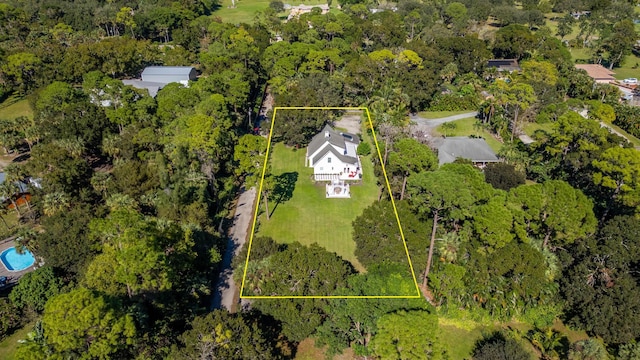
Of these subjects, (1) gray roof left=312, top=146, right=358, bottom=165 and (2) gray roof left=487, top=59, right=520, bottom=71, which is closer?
(1) gray roof left=312, top=146, right=358, bottom=165

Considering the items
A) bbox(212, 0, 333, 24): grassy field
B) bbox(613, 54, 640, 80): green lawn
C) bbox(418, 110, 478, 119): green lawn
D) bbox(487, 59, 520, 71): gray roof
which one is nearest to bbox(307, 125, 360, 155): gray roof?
bbox(418, 110, 478, 119): green lawn

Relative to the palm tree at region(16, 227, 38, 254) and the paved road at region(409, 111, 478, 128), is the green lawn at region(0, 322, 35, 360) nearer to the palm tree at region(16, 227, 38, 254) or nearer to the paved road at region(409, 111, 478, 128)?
the palm tree at region(16, 227, 38, 254)

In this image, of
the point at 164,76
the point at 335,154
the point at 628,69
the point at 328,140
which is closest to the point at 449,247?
the point at 335,154

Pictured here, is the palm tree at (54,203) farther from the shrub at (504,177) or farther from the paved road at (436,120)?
the paved road at (436,120)

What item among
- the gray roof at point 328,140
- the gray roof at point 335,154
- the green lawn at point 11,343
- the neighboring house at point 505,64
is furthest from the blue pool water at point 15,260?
the neighboring house at point 505,64

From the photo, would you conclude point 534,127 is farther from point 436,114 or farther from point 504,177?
point 504,177

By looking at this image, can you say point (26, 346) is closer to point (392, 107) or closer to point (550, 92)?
point (392, 107)

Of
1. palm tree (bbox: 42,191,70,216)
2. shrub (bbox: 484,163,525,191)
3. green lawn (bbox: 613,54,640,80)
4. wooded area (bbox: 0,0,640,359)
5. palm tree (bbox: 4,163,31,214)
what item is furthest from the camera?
green lawn (bbox: 613,54,640,80)
